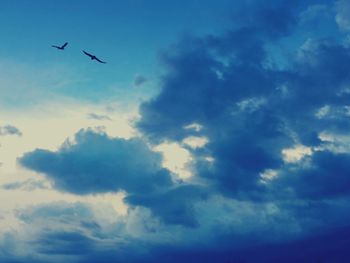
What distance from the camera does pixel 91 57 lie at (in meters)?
96.2

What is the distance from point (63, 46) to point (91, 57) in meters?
9.87

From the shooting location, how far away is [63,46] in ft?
332
